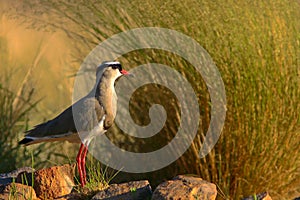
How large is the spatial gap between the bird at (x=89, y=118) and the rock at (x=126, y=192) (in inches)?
26.7

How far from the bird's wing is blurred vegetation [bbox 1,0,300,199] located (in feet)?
1.58

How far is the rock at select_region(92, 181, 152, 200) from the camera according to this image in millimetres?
5172

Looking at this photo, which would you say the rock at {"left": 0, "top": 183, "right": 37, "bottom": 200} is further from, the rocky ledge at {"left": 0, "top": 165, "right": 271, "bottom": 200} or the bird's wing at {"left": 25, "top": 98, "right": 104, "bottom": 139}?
the bird's wing at {"left": 25, "top": 98, "right": 104, "bottom": 139}

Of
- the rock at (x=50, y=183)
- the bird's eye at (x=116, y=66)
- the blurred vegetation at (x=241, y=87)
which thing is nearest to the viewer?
the rock at (x=50, y=183)

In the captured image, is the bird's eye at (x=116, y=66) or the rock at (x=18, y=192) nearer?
the rock at (x=18, y=192)

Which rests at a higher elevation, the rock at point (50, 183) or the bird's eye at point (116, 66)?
the bird's eye at point (116, 66)

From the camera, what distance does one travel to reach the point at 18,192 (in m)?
5.30

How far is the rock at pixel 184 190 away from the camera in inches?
195

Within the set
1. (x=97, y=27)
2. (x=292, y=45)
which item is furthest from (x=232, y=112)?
(x=97, y=27)

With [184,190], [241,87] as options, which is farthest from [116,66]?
[184,190]

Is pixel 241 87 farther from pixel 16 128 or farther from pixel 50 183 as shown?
pixel 16 128

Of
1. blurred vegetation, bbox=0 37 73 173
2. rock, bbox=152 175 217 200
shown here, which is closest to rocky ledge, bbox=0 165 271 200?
rock, bbox=152 175 217 200

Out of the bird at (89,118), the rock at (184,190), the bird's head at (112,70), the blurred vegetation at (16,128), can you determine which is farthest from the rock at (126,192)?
the blurred vegetation at (16,128)

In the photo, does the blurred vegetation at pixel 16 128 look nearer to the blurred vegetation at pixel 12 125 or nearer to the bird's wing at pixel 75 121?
the blurred vegetation at pixel 12 125
